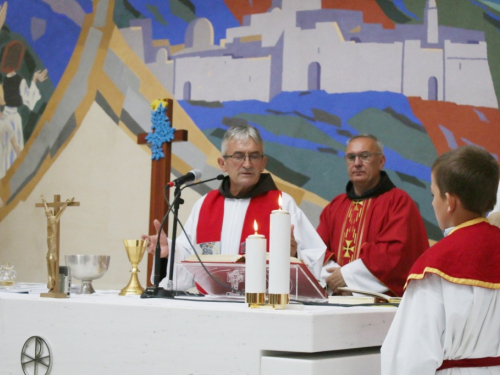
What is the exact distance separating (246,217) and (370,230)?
3.61 feet

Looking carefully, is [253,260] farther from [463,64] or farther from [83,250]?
[83,250]

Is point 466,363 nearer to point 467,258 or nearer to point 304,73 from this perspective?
point 467,258

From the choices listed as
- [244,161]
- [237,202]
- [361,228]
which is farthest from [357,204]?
[244,161]

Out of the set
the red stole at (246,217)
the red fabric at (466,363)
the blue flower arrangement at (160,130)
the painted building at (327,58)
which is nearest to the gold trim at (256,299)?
the red fabric at (466,363)

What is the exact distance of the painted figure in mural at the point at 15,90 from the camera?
28.2 ft

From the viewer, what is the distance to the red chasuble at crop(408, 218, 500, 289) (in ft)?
7.77

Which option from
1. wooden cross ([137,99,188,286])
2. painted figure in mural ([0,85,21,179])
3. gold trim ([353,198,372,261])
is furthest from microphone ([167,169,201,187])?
painted figure in mural ([0,85,21,179])

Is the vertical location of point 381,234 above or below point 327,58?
below

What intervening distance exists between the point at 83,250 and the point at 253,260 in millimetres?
5713

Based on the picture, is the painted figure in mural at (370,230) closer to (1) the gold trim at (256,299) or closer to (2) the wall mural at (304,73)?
(2) the wall mural at (304,73)

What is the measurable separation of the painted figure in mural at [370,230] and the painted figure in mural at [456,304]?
8.72 ft

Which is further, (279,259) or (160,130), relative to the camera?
(160,130)

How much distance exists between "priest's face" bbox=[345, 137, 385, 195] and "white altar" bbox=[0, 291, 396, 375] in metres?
2.78

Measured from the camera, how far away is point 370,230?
18.0 ft
